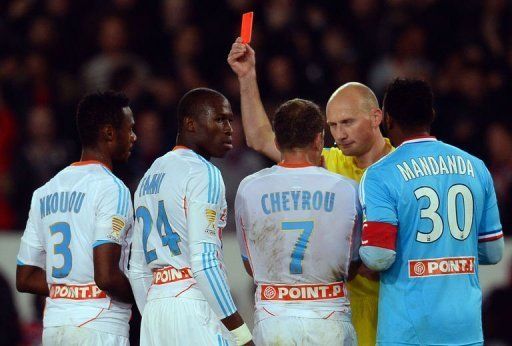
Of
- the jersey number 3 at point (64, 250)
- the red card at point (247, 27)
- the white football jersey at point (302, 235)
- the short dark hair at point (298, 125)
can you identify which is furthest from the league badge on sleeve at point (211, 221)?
the red card at point (247, 27)

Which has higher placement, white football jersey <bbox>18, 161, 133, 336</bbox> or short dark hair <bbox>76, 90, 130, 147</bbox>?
short dark hair <bbox>76, 90, 130, 147</bbox>

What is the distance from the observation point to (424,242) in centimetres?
657

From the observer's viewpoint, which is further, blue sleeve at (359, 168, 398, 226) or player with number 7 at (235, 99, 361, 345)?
player with number 7 at (235, 99, 361, 345)

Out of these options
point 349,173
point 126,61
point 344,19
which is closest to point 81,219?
point 349,173

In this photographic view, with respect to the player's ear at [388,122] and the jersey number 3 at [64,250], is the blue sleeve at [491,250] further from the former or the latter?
the jersey number 3 at [64,250]

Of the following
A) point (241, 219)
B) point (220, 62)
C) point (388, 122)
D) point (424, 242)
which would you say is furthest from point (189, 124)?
point (220, 62)

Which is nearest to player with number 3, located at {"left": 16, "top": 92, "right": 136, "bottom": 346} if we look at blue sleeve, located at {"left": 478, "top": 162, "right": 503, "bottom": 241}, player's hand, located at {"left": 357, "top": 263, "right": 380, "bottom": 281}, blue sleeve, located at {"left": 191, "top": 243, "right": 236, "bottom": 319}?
blue sleeve, located at {"left": 191, "top": 243, "right": 236, "bottom": 319}

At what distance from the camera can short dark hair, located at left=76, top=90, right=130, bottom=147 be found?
281 inches

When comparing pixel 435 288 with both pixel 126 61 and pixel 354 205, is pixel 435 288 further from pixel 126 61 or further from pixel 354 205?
pixel 126 61

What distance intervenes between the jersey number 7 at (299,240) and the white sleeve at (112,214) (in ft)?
3.26

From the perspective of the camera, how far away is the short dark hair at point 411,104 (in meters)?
6.79

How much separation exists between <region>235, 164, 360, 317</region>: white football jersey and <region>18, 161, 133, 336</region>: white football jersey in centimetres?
82

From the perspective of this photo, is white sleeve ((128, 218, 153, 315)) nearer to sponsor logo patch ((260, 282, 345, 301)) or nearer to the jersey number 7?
sponsor logo patch ((260, 282, 345, 301))

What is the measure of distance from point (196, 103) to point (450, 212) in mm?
1691
